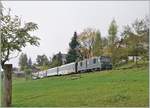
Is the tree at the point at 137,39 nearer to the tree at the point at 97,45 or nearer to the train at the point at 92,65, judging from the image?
the train at the point at 92,65

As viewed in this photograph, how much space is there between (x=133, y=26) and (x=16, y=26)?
145 ft

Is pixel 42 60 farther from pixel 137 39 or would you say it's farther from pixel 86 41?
pixel 137 39

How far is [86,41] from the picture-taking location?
8569 cm

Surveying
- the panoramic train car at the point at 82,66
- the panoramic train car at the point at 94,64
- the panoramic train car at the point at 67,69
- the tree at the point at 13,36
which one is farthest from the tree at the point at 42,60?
the tree at the point at 13,36

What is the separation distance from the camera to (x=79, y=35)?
8744 cm

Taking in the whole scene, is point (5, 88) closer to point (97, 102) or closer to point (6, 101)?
point (6, 101)

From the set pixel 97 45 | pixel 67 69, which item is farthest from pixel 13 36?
pixel 97 45

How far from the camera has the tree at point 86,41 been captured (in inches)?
3307

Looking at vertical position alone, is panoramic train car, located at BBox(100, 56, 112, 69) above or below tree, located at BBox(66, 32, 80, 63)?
below

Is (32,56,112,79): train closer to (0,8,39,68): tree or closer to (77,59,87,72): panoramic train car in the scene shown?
(77,59,87,72): panoramic train car

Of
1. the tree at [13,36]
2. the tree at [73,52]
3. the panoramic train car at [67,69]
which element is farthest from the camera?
the tree at [73,52]

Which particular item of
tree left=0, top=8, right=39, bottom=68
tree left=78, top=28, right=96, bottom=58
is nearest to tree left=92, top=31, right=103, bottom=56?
tree left=78, top=28, right=96, bottom=58

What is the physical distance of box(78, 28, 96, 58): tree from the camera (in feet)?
276

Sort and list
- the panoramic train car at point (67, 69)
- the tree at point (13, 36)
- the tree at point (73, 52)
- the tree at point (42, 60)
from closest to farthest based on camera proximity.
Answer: the tree at point (13, 36) → the panoramic train car at point (67, 69) → the tree at point (73, 52) → the tree at point (42, 60)
